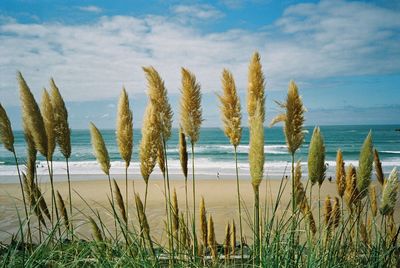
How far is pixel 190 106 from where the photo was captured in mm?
2805

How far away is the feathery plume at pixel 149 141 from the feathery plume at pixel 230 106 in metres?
0.51

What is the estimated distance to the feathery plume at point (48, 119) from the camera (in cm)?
288

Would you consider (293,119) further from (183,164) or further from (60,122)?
(60,122)

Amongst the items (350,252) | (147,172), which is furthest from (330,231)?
(147,172)

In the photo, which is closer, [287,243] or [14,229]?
[287,243]

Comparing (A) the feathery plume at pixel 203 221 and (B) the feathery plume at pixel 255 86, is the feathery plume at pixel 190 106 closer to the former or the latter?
(B) the feathery plume at pixel 255 86

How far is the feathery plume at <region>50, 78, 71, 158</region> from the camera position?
291 centimetres

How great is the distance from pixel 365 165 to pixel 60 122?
2309mm

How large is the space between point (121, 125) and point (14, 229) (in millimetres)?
8943

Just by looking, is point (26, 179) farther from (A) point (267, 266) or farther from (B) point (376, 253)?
(B) point (376, 253)

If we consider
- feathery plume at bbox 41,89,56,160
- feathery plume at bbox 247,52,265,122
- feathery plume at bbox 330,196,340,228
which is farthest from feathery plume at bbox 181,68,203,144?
feathery plume at bbox 330,196,340,228

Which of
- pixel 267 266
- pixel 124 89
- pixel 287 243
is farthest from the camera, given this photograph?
pixel 124 89

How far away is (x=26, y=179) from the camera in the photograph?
3.00 m

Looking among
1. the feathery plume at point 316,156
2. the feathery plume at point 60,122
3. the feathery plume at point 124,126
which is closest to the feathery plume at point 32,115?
the feathery plume at point 60,122
